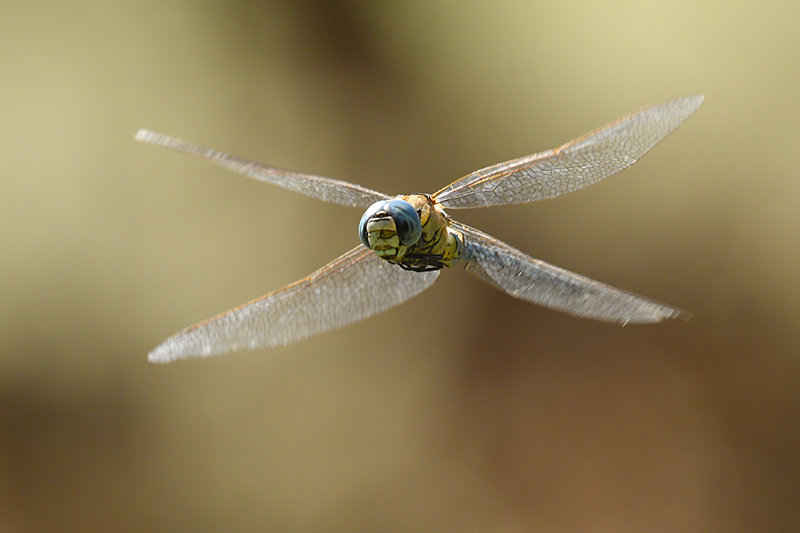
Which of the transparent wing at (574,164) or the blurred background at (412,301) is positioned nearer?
the transparent wing at (574,164)

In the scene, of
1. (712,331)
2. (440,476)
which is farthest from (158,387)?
(712,331)

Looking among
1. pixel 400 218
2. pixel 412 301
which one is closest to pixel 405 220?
pixel 400 218

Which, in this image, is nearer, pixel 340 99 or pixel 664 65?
pixel 664 65

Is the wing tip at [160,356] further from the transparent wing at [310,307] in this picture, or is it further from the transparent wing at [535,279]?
the transparent wing at [535,279]

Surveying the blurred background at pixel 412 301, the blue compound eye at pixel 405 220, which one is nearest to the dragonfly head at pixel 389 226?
the blue compound eye at pixel 405 220

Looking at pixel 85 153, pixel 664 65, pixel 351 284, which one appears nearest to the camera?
pixel 351 284

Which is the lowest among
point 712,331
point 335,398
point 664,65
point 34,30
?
point 712,331

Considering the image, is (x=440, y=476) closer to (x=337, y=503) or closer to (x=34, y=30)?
(x=337, y=503)

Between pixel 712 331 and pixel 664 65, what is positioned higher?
pixel 664 65
